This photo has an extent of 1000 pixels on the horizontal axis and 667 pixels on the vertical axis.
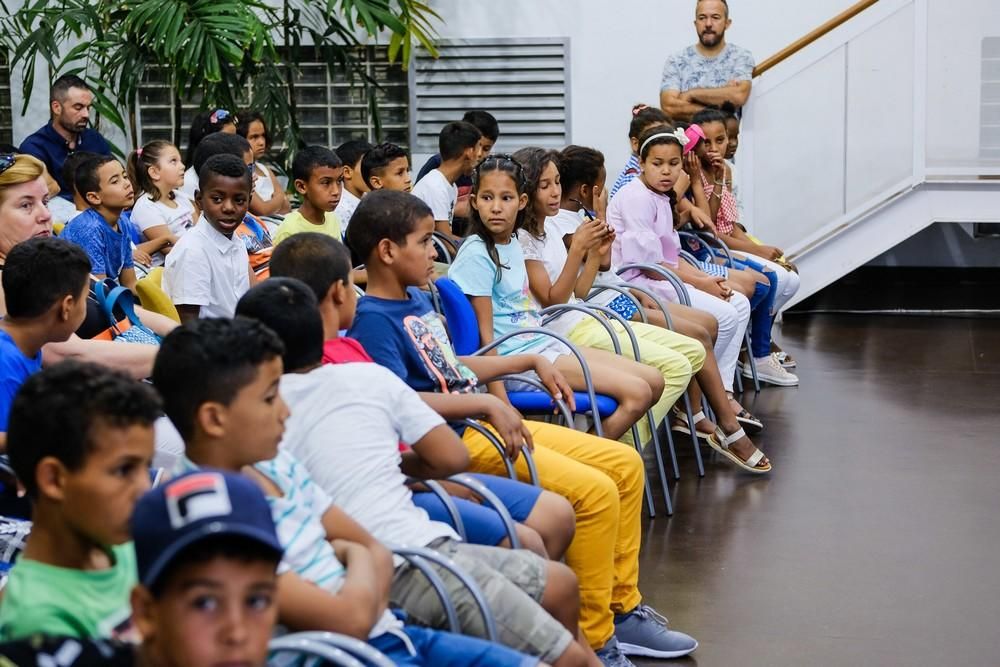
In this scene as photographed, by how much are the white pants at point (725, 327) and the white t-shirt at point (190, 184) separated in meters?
2.26

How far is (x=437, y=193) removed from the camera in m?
6.15

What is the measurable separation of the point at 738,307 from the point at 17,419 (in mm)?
4409

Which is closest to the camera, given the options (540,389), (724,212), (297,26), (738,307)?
(540,389)

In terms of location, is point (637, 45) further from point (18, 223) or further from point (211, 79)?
point (18, 223)

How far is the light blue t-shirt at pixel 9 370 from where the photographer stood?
273 cm

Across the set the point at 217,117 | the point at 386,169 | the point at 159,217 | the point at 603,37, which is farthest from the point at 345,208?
the point at 603,37

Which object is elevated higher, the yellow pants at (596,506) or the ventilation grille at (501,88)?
the ventilation grille at (501,88)

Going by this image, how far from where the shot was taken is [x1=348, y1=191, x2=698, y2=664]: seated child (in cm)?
325

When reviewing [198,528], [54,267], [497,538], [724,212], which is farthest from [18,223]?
[724,212]

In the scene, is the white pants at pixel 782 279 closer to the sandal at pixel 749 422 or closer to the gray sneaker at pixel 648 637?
the sandal at pixel 749 422

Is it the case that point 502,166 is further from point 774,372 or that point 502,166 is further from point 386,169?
point 774,372

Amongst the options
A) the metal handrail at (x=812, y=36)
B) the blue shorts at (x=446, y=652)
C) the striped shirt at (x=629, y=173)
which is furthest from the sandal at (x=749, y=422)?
the blue shorts at (x=446, y=652)

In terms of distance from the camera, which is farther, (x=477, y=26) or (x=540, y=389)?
(x=477, y=26)

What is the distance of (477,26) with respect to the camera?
9047mm
